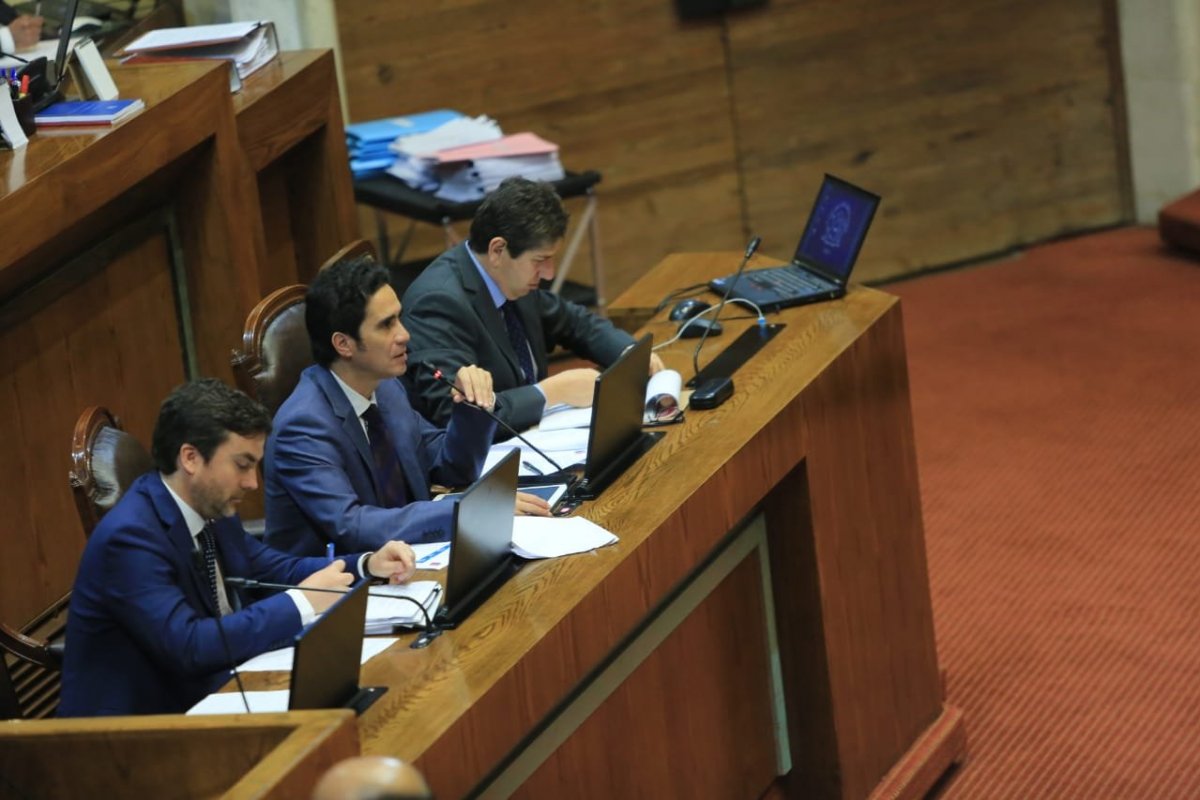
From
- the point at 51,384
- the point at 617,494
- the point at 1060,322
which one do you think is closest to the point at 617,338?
the point at 617,494

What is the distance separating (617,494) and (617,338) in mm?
966

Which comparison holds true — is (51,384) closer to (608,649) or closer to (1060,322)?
(608,649)

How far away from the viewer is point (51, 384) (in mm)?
3723

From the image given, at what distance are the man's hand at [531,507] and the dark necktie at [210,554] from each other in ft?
1.66

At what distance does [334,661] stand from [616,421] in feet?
3.14

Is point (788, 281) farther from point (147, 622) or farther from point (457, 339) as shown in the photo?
point (147, 622)

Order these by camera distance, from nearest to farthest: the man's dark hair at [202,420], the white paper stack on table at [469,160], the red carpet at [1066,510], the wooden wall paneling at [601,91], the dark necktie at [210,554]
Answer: the man's dark hair at [202,420]
the dark necktie at [210,554]
the red carpet at [1066,510]
the white paper stack on table at [469,160]
the wooden wall paneling at [601,91]

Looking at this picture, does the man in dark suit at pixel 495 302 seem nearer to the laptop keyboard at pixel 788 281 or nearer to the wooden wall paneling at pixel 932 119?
the laptop keyboard at pixel 788 281

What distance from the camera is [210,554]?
8.70 feet

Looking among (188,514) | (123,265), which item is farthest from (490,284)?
(188,514)

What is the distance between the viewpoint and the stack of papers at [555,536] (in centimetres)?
273

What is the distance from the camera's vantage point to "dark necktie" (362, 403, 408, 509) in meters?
3.11

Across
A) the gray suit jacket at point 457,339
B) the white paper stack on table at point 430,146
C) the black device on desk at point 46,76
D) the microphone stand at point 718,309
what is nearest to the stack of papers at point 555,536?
the gray suit jacket at point 457,339

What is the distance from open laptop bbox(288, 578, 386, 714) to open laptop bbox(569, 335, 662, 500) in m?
0.76
